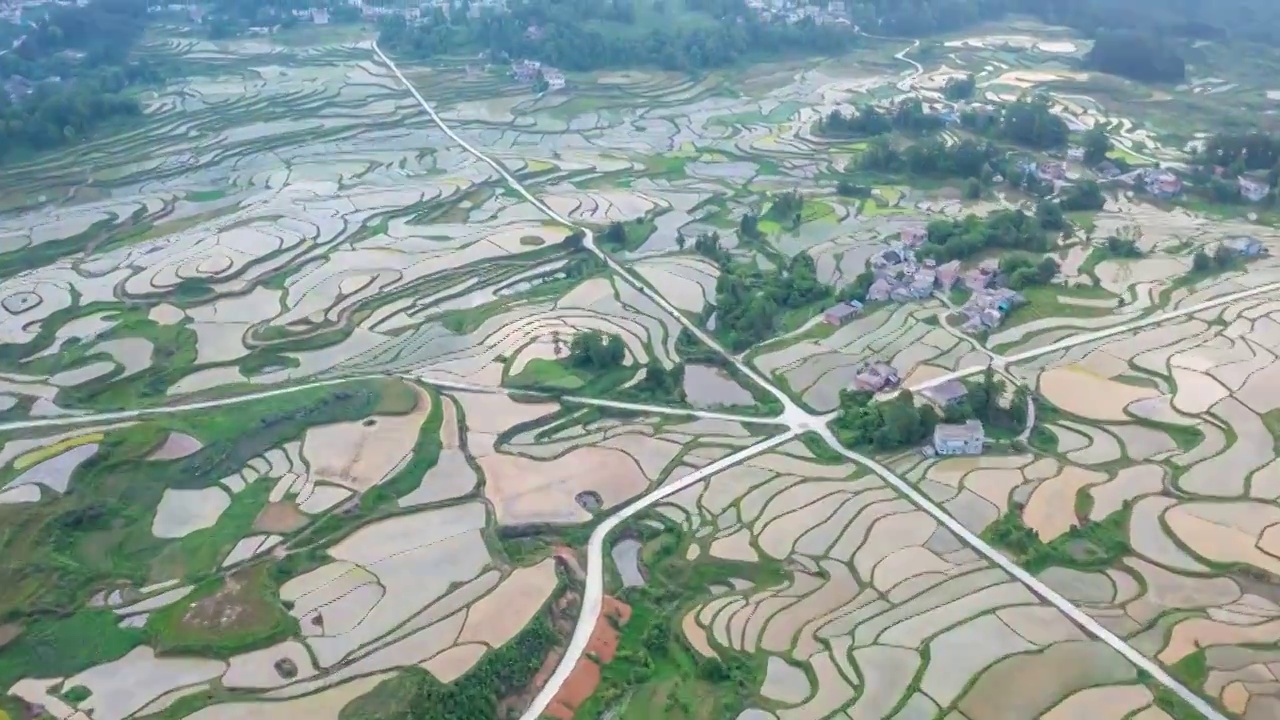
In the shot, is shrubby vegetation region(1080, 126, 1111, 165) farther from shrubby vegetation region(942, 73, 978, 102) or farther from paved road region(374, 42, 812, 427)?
paved road region(374, 42, 812, 427)

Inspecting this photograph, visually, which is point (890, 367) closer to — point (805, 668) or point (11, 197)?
point (805, 668)

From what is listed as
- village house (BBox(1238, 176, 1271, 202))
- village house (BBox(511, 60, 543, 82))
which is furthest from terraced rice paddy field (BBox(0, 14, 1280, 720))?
village house (BBox(511, 60, 543, 82))

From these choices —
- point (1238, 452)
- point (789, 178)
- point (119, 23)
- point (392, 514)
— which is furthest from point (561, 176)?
point (119, 23)

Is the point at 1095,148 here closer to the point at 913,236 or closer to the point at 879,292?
the point at 913,236

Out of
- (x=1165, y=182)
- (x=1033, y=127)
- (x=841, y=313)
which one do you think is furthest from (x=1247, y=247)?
(x=841, y=313)

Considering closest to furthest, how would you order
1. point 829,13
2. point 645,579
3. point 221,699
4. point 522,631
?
point 221,699 < point 522,631 < point 645,579 < point 829,13

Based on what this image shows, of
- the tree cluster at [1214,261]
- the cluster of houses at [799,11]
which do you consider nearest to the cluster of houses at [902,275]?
the tree cluster at [1214,261]
